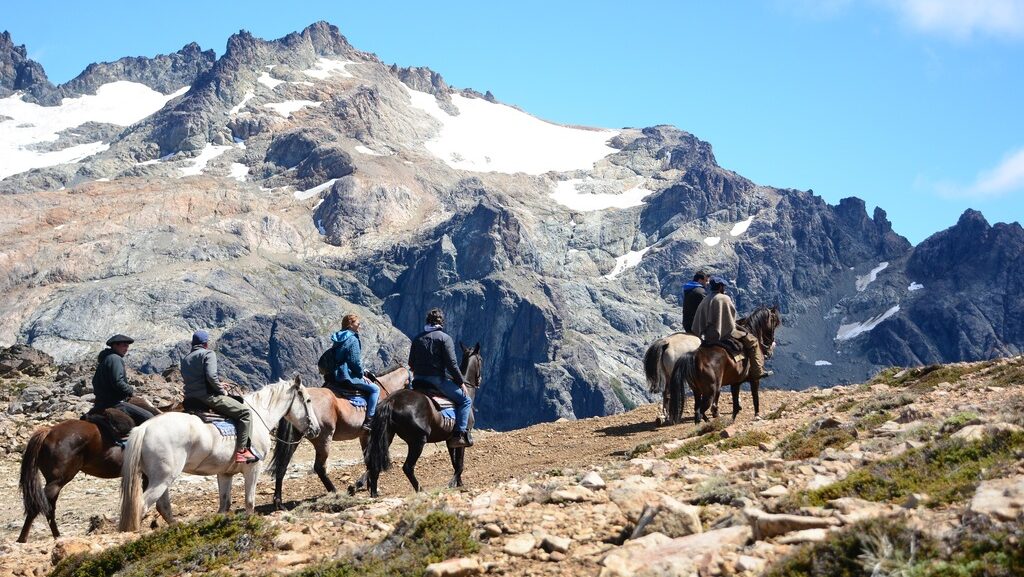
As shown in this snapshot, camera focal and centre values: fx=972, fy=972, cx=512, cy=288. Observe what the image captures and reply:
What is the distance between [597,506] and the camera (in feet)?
33.8

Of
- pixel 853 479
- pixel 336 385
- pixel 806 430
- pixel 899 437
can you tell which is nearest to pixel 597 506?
pixel 853 479

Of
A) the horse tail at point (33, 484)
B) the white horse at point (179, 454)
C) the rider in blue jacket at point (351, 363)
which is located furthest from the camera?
the rider in blue jacket at point (351, 363)

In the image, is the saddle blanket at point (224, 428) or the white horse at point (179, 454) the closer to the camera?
the white horse at point (179, 454)

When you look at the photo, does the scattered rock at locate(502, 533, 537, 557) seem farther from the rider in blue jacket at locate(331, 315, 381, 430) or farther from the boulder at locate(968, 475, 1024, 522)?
the rider in blue jacket at locate(331, 315, 381, 430)

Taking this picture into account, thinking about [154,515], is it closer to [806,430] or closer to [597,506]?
[597,506]

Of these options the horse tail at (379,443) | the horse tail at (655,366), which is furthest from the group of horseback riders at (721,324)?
the horse tail at (379,443)

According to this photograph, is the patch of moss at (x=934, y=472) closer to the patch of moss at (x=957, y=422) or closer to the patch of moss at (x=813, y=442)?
the patch of moss at (x=957, y=422)

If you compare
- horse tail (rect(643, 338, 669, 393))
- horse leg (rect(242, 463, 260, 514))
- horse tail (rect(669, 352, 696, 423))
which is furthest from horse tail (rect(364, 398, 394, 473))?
horse tail (rect(643, 338, 669, 393))

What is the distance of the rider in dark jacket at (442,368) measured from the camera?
56.9 feet

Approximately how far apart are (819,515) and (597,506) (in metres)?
2.62

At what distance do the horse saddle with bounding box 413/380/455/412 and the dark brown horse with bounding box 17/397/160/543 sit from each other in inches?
195

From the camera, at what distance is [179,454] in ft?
49.7

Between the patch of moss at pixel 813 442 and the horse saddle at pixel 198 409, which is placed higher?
the horse saddle at pixel 198 409

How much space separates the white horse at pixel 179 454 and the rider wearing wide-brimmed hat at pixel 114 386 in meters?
1.55
